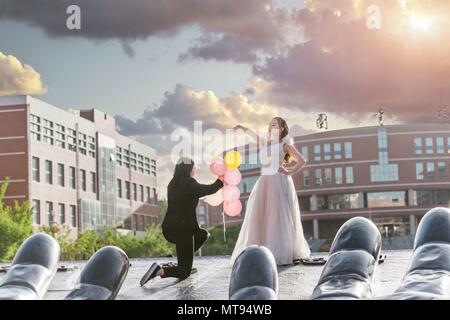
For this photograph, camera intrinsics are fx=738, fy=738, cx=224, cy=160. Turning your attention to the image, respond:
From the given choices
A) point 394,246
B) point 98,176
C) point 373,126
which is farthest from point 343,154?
point 98,176

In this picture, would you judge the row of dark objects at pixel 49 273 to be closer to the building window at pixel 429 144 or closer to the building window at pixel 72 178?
the building window at pixel 72 178

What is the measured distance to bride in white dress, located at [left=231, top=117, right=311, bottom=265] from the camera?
1075 centimetres

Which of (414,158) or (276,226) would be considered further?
(414,158)

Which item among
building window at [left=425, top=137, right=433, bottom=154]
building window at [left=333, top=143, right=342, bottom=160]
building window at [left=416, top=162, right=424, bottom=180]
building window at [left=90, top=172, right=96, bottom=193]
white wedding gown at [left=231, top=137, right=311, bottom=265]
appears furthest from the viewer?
building window at [left=333, top=143, right=342, bottom=160]

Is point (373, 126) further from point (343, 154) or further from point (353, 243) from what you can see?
point (353, 243)

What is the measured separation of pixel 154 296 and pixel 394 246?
75350 millimetres

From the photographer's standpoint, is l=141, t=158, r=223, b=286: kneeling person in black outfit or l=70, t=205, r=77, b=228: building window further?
l=70, t=205, r=77, b=228: building window

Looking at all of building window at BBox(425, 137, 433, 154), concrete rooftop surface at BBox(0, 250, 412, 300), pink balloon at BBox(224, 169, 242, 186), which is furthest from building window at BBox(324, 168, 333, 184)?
pink balloon at BBox(224, 169, 242, 186)

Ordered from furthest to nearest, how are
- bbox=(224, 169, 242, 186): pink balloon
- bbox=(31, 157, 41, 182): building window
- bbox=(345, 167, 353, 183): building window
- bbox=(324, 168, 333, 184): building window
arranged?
bbox=(324, 168, 333, 184): building window → bbox=(345, 167, 353, 183): building window → bbox=(31, 157, 41, 182): building window → bbox=(224, 169, 242, 186): pink balloon

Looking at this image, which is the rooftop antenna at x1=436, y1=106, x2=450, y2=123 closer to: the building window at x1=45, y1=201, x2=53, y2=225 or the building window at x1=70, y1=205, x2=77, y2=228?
the building window at x1=70, y1=205, x2=77, y2=228

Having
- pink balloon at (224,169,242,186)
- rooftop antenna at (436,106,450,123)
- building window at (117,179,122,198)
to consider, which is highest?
rooftop antenna at (436,106,450,123)
